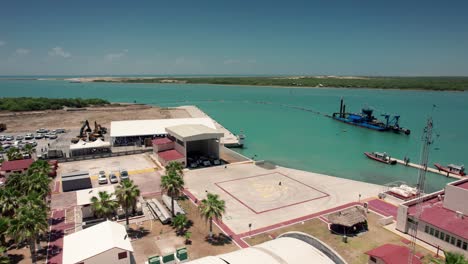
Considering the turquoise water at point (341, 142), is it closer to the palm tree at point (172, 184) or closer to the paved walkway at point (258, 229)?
the paved walkway at point (258, 229)

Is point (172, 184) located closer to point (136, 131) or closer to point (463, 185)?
point (463, 185)

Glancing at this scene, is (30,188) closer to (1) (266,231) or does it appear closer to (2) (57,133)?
(1) (266,231)

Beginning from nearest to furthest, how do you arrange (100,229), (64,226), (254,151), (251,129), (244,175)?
(100,229), (64,226), (244,175), (254,151), (251,129)

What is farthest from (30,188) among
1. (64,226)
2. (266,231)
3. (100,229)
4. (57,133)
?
(57,133)

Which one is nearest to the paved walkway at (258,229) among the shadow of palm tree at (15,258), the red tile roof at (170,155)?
the shadow of palm tree at (15,258)

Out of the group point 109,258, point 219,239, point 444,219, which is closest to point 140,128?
point 219,239
